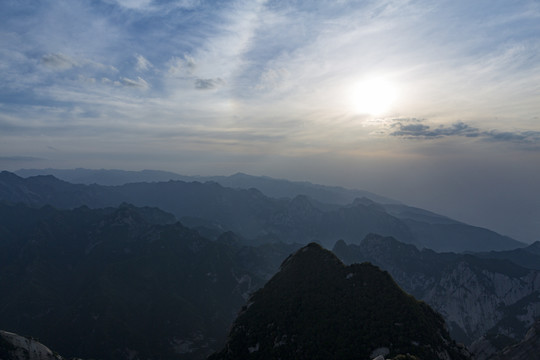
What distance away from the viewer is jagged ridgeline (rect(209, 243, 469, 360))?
211 ft

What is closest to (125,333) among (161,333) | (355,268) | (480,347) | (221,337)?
(161,333)

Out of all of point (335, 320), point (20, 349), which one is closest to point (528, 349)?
point (335, 320)

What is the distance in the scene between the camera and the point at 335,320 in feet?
250

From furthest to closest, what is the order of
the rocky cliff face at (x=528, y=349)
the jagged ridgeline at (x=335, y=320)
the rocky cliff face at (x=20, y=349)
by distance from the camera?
the rocky cliff face at (x=528, y=349) → the rocky cliff face at (x=20, y=349) → the jagged ridgeline at (x=335, y=320)

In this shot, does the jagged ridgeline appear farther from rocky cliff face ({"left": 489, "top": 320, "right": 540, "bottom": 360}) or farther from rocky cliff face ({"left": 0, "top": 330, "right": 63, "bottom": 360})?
rocky cliff face ({"left": 489, "top": 320, "right": 540, "bottom": 360})

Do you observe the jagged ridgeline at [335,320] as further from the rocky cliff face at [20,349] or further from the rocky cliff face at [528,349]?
the rocky cliff face at [528,349]

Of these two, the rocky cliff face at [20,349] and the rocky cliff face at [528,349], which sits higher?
the rocky cliff face at [20,349]

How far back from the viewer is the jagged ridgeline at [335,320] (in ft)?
211

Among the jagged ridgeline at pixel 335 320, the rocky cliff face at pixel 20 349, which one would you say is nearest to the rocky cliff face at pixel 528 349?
the jagged ridgeline at pixel 335 320

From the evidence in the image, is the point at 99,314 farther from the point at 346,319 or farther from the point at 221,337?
the point at 346,319

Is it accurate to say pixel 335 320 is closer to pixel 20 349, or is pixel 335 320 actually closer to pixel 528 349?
pixel 528 349

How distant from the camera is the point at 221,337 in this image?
193 metres

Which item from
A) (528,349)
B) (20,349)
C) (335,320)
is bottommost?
(528,349)

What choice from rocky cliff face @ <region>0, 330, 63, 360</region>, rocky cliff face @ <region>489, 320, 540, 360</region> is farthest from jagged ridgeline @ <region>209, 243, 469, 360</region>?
rocky cliff face @ <region>489, 320, 540, 360</region>
